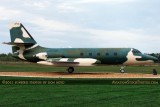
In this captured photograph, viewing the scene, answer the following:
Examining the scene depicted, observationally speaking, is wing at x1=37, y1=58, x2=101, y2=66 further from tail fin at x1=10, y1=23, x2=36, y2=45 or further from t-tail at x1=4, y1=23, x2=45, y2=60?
tail fin at x1=10, y1=23, x2=36, y2=45

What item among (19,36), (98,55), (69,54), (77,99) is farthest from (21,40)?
(77,99)

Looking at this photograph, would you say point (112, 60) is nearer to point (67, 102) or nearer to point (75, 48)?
point (75, 48)

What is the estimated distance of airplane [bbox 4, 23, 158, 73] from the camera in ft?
122

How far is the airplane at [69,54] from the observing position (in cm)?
3722

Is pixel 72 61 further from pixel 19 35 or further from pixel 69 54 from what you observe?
pixel 19 35

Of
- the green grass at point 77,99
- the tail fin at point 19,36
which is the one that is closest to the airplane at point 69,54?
the tail fin at point 19,36

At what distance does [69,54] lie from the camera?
38.8 metres

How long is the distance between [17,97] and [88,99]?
114 inches

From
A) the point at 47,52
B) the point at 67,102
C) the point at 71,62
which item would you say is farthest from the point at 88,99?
the point at 47,52

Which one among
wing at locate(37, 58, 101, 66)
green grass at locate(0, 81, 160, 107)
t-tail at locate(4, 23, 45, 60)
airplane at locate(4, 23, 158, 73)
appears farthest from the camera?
t-tail at locate(4, 23, 45, 60)

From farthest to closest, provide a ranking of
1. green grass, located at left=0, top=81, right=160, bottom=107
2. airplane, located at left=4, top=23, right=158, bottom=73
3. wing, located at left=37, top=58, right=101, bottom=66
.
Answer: airplane, located at left=4, top=23, right=158, bottom=73 → wing, located at left=37, top=58, right=101, bottom=66 → green grass, located at left=0, top=81, right=160, bottom=107

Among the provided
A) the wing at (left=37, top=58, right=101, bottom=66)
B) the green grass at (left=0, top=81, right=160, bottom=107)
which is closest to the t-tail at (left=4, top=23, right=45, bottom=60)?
the wing at (left=37, top=58, right=101, bottom=66)

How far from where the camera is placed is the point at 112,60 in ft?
123

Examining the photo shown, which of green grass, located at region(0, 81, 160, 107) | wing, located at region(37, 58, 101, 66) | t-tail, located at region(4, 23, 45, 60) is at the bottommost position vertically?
green grass, located at region(0, 81, 160, 107)
